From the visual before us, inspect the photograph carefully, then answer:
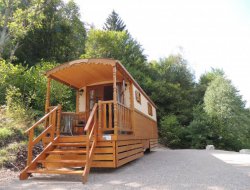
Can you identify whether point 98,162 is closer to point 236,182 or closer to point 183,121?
point 236,182

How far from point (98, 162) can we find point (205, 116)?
1351cm

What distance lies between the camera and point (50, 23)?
20219 mm

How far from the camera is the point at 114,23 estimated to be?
101 feet

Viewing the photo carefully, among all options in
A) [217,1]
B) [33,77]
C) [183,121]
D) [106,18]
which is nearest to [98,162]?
[217,1]

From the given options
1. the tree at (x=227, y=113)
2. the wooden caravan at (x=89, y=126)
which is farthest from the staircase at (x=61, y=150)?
the tree at (x=227, y=113)

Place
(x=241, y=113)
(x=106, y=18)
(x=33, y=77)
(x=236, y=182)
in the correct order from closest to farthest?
(x=236, y=182) → (x=33, y=77) → (x=241, y=113) → (x=106, y=18)

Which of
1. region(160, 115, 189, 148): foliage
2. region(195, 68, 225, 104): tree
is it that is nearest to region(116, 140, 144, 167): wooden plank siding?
region(160, 115, 189, 148): foliage

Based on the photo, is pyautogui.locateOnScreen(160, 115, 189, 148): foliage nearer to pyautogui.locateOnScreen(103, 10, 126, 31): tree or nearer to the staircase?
the staircase

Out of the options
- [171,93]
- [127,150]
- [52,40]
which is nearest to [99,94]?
[127,150]

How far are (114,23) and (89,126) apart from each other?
2727cm

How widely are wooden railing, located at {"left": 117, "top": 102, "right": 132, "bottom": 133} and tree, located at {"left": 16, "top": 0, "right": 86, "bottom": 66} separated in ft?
45.2

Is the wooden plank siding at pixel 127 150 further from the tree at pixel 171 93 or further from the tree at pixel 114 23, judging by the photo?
the tree at pixel 114 23

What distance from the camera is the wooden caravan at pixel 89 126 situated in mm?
5535

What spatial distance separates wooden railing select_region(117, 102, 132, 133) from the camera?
6.45 meters
